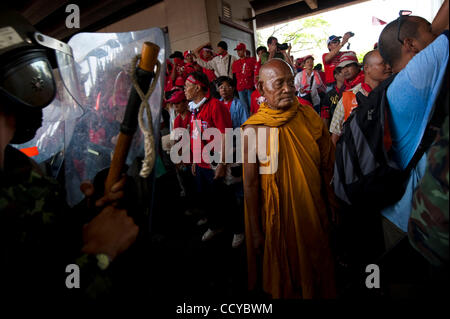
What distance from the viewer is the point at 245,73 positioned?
5.74 meters

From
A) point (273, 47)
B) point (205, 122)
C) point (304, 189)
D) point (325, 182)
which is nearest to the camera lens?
point (304, 189)

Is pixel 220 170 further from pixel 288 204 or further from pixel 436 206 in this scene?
pixel 436 206

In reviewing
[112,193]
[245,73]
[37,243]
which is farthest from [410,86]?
[245,73]

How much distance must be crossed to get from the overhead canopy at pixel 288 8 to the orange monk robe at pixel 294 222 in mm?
9558

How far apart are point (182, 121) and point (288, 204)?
2357 mm

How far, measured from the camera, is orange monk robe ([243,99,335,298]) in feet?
5.80

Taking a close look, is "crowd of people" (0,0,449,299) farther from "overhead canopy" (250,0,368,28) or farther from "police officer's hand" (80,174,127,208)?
"overhead canopy" (250,0,368,28)

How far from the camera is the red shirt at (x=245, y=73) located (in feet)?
18.8

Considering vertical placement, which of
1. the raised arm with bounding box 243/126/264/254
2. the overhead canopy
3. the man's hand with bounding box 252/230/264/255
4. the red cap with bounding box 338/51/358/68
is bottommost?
the man's hand with bounding box 252/230/264/255

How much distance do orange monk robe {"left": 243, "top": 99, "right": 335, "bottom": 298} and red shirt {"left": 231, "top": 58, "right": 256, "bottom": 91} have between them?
13.6ft

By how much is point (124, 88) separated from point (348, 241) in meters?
2.19

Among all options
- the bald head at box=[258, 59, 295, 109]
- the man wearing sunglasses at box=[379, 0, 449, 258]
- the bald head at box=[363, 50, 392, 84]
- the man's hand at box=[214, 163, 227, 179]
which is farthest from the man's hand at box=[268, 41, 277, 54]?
the man wearing sunglasses at box=[379, 0, 449, 258]

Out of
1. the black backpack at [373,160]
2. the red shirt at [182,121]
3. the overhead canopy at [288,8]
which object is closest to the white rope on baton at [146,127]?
the black backpack at [373,160]
